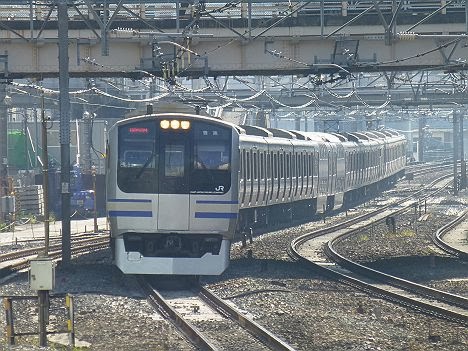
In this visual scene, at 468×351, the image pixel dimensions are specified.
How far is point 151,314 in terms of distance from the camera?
46.5 ft

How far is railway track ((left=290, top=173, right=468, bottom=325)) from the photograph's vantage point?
14898 mm

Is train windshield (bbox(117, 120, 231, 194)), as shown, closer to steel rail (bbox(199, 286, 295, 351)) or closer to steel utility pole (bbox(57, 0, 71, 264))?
steel rail (bbox(199, 286, 295, 351))

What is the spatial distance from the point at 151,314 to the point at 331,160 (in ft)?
80.6

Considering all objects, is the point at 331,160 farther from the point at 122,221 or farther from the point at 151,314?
the point at 151,314

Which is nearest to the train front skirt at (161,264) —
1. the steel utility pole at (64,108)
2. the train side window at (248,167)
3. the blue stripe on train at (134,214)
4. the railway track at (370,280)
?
the blue stripe on train at (134,214)

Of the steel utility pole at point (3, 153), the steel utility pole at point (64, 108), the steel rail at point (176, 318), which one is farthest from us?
the steel utility pole at point (3, 153)

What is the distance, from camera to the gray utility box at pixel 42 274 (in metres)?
11.8

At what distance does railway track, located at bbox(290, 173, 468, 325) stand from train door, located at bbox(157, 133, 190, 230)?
3.09 m

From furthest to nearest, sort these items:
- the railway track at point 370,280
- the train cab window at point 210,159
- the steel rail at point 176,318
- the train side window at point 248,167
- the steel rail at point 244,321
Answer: the train side window at point 248,167, the train cab window at point 210,159, the railway track at point 370,280, the steel rail at point 176,318, the steel rail at point 244,321

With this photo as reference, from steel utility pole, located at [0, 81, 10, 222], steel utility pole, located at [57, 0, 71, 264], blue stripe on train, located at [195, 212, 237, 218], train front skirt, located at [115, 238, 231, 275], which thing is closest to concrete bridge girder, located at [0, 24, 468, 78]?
steel utility pole, located at [57, 0, 71, 264]

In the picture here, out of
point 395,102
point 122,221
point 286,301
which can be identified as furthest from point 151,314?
point 395,102

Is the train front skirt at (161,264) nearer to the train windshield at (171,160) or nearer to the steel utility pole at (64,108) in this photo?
the train windshield at (171,160)

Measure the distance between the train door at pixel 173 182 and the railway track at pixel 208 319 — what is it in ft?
3.47

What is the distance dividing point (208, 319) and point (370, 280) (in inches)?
237
